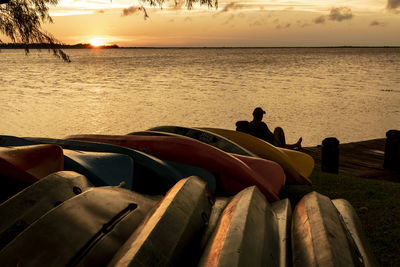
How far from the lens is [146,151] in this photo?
532 cm

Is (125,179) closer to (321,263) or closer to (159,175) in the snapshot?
(159,175)

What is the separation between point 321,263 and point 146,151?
12.6ft

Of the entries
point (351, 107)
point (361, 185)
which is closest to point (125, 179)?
point (361, 185)

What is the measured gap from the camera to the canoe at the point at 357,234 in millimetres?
2006

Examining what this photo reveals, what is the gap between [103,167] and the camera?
421 cm

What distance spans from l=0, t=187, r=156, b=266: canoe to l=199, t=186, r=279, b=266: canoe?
0.50 meters

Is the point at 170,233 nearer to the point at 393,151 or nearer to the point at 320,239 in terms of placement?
the point at 320,239

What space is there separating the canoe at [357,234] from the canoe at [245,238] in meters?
0.47

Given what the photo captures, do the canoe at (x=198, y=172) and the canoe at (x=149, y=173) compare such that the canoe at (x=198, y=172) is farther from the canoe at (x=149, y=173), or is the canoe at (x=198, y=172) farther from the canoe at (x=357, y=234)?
the canoe at (x=357, y=234)

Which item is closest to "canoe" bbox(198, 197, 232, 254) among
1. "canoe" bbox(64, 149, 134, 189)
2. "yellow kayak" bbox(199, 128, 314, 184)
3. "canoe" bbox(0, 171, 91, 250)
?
"canoe" bbox(0, 171, 91, 250)

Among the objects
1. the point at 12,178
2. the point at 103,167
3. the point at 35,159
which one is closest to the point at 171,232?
the point at 12,178

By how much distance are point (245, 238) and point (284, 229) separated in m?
0.48

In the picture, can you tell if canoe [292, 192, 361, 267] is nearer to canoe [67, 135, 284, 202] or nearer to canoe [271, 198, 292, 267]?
canoe [271, 198, 292, 267]

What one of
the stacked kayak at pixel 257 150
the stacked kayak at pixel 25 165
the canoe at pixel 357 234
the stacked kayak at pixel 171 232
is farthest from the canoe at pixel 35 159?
the stacked kayak at pixel 257 150
